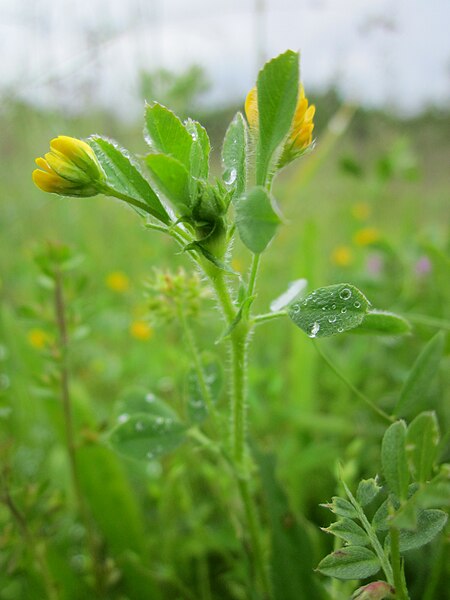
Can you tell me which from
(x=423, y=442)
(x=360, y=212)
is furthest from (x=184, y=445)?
(x=360, y=212)

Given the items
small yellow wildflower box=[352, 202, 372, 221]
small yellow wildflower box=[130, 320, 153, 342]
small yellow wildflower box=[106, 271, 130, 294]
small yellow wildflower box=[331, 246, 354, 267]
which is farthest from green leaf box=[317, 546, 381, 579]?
small yellow wildflower box=[352, 202, 372, 221]

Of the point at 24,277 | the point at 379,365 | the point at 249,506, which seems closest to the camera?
the point at 249,506

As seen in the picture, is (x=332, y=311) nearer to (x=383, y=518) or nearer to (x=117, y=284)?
(x=383, y=518)

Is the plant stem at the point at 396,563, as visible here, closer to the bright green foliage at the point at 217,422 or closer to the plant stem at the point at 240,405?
the bright green foliage at the point at 217,422

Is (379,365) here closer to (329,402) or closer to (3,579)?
(329,402)

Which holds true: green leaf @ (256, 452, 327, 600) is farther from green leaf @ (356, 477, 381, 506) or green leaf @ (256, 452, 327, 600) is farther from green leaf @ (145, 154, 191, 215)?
green leaf @ (145, 154, 191, 215)

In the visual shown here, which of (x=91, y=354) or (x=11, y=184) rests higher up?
(x=11, y=184)

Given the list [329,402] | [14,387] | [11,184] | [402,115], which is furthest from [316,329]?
[11,184]

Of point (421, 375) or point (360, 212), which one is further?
point (360, 212)
